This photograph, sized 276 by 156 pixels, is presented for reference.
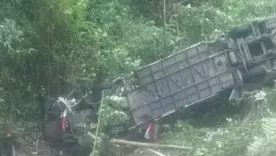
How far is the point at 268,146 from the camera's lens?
203 inches

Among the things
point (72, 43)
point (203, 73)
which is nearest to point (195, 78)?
point (203, 73)

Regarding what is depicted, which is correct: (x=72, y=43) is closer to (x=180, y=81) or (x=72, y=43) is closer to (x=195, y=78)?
(x=180, y=81)

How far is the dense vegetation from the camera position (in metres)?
8.04

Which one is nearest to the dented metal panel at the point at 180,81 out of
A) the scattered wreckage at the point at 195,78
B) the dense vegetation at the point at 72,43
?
the scattered wreckage at the point at 195,78

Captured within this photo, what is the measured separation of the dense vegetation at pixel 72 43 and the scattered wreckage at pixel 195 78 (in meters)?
0.56

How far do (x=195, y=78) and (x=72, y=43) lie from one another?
2.13m

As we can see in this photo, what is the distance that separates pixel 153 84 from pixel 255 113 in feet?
5.22

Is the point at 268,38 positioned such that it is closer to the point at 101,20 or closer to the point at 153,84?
the point at 153,84

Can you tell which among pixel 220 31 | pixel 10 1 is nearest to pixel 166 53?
pixel 220 31

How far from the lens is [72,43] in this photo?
8.29m

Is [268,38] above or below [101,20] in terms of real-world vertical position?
below

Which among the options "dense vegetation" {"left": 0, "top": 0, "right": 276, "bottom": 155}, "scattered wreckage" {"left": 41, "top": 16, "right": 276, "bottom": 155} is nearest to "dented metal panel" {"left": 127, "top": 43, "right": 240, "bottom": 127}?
"scattered wreckage" {"left": 41, "top": 16, "right": 276, "bottom": 155}

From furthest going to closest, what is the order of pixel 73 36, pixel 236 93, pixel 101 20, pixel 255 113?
1. pixel 101 20
2. pixel 73 36
3. pixel 236 93
4. pixel 255 113

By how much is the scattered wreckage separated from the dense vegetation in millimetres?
562
